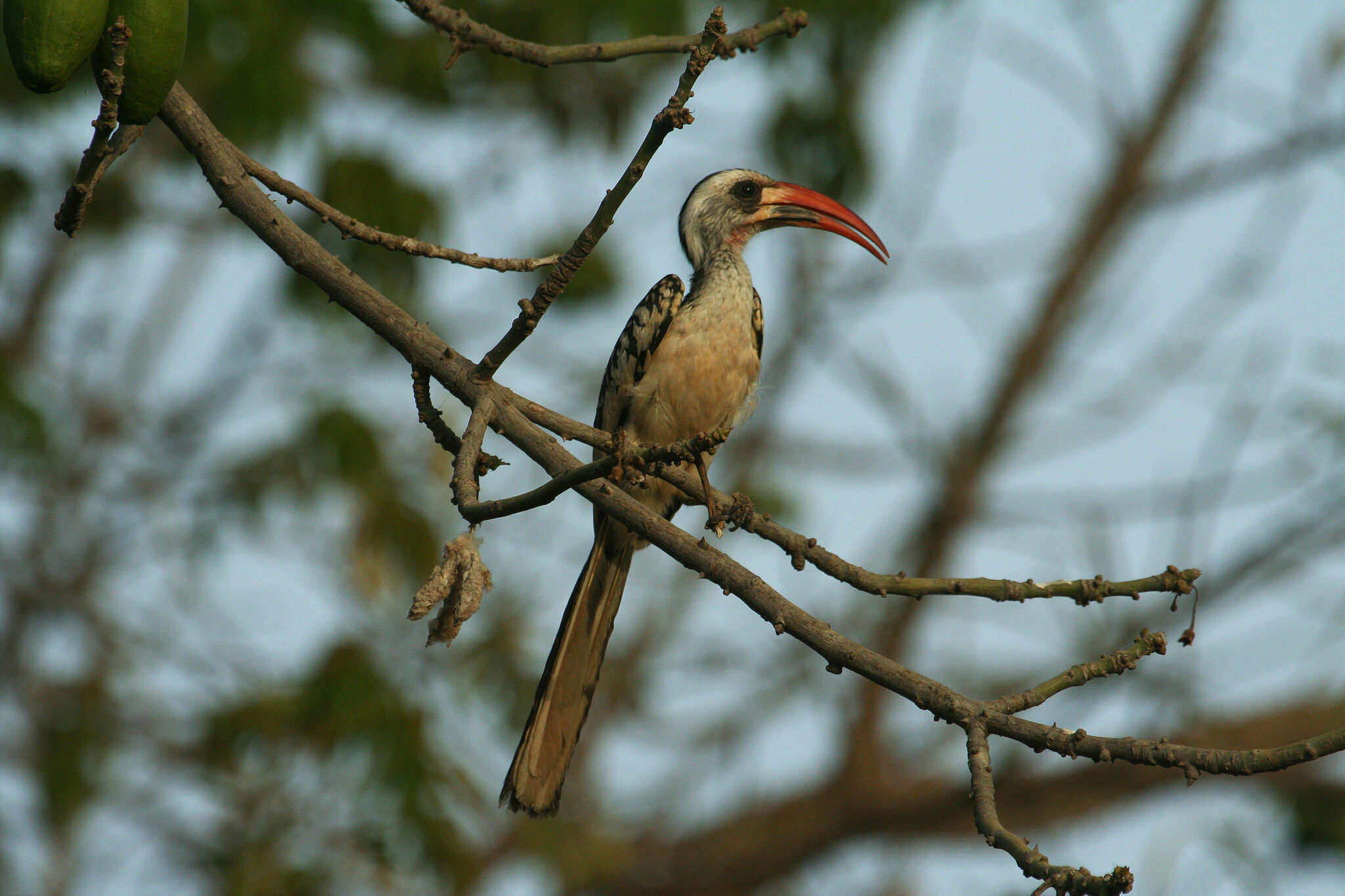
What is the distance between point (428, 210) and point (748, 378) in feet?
5.30

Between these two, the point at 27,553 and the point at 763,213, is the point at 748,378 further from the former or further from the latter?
the point at 27,553

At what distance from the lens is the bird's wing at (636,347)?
371 cm

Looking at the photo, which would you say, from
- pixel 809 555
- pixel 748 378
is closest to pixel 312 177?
pixel 748 378

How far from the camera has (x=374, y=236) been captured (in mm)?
2350

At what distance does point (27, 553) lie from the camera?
243 inches

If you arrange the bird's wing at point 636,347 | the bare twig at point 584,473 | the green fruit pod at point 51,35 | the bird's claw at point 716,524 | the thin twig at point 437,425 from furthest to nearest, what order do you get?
the bird's wing at point 636,347
the bird's claw at point 716,524
the thin twig at point 437,425
the bare twig at point 584,473
the green fruit pod at point 51,35

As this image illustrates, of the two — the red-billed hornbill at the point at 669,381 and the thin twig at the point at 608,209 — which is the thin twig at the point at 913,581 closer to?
the thin twig at the point at 608,209

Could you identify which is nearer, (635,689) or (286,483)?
(286,483)

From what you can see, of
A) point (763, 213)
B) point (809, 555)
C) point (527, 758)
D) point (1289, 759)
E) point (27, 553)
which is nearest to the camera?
point (1289, 759)

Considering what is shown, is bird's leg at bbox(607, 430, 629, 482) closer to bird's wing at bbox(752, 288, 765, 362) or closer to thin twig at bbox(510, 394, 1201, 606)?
thin twig at bbox(510, 394, 1201, 606)

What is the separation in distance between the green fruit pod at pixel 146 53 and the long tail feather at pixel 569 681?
1.67m

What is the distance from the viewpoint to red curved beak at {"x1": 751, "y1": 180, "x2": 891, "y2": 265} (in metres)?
4.07

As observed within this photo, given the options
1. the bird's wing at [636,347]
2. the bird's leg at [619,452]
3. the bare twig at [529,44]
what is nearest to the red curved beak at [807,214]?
the bird's wing at [636,347]

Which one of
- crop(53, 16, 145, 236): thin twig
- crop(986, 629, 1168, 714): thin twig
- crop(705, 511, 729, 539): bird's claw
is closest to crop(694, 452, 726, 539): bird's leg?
crop(705, 511, 729, 539): bird's claw
